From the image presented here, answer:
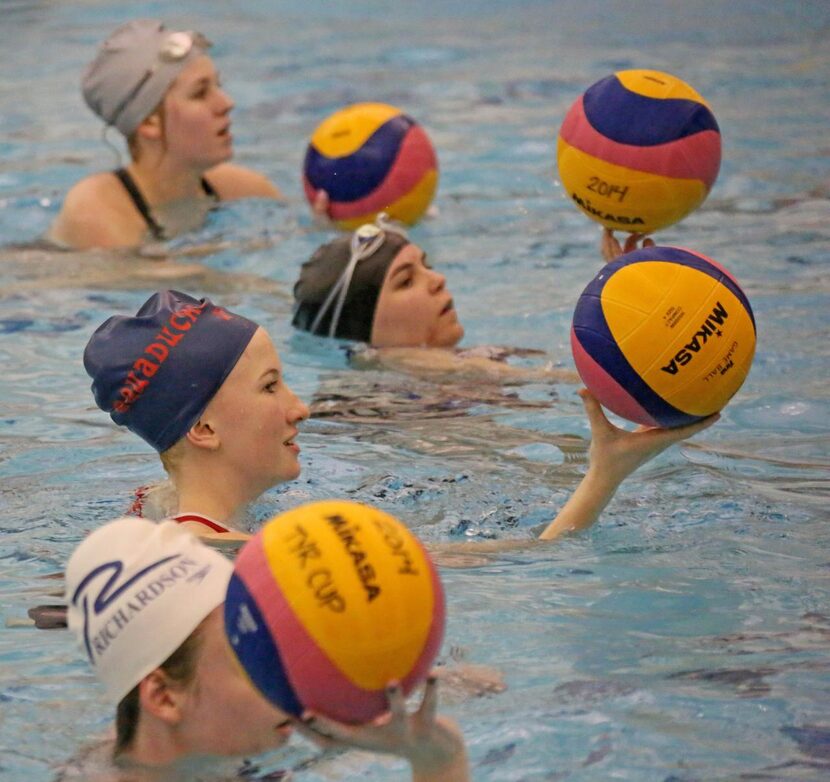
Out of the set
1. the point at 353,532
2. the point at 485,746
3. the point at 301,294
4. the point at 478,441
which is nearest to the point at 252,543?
the point at 353,532

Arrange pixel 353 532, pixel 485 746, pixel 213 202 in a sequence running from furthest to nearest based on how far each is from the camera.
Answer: pixel 213 202
pixel 485 746
pixel 353 532

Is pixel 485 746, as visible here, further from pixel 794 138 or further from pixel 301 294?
pixel 794 138

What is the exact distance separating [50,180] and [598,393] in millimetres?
6408

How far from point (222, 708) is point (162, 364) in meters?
1.35

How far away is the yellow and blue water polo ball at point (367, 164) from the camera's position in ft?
24.4

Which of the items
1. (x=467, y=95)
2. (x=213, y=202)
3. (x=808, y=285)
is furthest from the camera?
(x=467, y=95)

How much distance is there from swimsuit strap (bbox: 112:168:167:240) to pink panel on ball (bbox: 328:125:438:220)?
3.35 ft

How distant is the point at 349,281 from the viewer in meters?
6.10

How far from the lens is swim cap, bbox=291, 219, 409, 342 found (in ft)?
20.0

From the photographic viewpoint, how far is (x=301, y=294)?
6.25 m

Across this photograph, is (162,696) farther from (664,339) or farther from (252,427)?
(664,339)

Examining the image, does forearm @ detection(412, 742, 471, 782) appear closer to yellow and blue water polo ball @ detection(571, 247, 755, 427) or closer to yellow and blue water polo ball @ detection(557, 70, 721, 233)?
yellow and blue water polo ball @ detection(571, 247, 755, 427)

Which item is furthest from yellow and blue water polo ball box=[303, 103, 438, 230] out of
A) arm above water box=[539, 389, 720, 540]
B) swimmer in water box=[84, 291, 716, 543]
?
arm above water box=[539, 389, 720, 540]

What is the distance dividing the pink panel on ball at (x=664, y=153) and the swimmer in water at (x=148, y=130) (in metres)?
3.39
